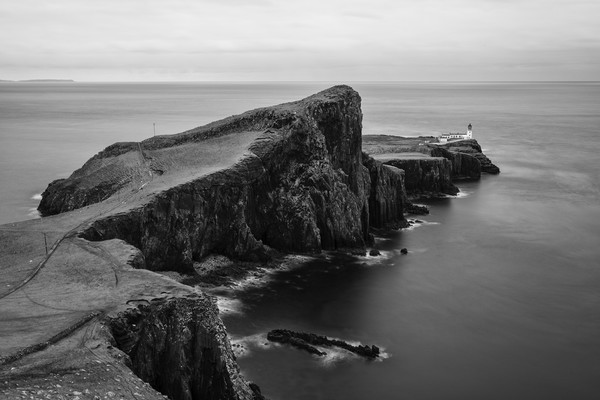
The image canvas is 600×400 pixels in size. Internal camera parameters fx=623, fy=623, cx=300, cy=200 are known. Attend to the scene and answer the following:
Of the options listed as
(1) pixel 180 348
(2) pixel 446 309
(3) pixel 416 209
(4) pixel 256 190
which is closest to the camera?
(1) pixel 180 348

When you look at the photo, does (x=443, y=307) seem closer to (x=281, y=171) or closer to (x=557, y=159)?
(x=281, y=171)

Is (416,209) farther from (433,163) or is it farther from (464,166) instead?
(464,166)

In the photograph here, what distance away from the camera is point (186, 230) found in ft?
207

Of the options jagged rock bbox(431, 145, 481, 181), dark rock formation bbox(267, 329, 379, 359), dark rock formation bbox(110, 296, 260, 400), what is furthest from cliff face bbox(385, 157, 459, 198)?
dark rock formation bbox(110, 296, 260, 400)

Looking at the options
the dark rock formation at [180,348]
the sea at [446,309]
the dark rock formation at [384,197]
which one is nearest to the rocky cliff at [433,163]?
the sea at [446,309]

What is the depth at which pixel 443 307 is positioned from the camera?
5884 centimetres

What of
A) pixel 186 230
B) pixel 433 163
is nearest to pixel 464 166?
pixel 433 163

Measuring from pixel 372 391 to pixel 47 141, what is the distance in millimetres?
143186

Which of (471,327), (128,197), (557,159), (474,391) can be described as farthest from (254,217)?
(557,159)

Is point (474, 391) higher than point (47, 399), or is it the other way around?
point (47, 399)

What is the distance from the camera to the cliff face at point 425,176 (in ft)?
370

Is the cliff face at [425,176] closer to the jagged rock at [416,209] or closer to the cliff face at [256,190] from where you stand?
the jagged rock at [416,209]

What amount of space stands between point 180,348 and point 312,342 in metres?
17.0

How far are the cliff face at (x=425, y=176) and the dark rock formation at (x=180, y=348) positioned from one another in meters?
79.8
